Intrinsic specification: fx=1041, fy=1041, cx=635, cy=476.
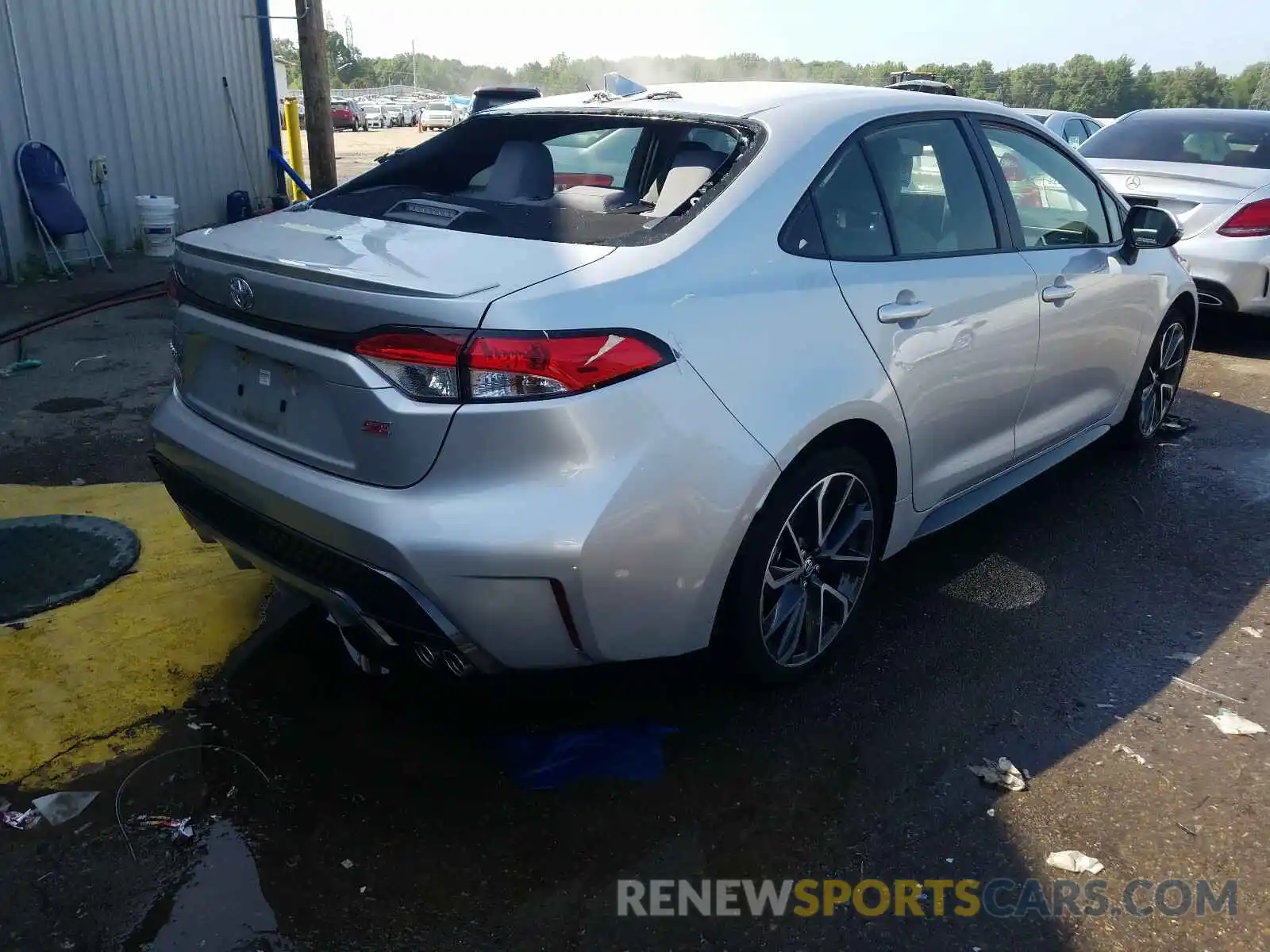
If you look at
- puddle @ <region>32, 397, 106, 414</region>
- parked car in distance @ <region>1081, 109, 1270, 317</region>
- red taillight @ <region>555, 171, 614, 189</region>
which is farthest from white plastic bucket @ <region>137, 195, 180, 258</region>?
parked car in distance @ <region>1081, 109, 1270, 317</region>

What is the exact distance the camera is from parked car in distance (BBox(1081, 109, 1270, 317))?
22.7 feet

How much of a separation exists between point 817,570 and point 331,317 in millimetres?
1544

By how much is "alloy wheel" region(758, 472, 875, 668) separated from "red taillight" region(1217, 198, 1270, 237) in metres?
5.27

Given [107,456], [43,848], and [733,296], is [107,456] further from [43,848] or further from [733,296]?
[733,296]

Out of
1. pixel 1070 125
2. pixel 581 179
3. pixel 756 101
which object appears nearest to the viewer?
pixel 756 101

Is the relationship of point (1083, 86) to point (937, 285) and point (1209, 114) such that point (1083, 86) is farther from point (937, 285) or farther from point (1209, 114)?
point (937, 285)

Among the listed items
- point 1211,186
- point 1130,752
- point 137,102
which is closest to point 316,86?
point 137,102

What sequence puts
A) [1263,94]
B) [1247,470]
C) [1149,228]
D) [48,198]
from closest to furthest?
[1149,228]
[1247,470]
[48,198]
[1263,94]

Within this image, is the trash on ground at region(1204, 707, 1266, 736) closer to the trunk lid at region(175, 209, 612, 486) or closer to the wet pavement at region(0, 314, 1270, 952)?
the wet pavement at region(0, 314, 1270, 952)

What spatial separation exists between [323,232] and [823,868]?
6.83ft

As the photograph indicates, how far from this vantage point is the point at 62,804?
8.39 ft

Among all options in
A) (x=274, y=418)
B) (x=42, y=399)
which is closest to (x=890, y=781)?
(x=274, y=418)

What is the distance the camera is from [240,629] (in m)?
3.38

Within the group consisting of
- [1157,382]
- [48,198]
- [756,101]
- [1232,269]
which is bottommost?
[1157,382]
